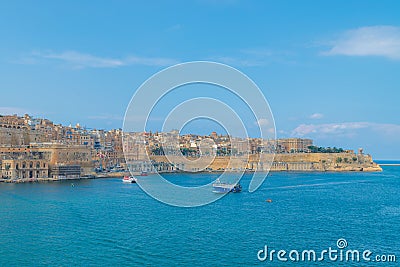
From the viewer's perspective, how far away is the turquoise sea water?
334 inches

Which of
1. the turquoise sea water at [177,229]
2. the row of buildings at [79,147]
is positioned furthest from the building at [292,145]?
the turquoise sea water at [177,229]

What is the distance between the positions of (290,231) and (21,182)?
58.5ft

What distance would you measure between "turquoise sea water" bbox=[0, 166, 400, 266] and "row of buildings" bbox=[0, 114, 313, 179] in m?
3.16

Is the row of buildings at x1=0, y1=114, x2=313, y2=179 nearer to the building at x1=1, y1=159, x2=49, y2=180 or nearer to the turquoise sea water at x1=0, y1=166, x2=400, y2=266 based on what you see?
the building at x1=1, y1=159, x2=49, y2=180

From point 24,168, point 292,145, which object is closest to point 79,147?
point 24,168

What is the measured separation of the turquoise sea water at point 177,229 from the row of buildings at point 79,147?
3.16m

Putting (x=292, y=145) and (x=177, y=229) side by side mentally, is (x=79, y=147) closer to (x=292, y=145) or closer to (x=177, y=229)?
(x=177, y=229)

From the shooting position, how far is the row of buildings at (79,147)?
26453 mm

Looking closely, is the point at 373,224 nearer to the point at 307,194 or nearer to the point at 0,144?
the point at 307,194

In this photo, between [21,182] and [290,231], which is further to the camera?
[21,182]

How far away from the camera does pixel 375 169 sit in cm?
4444

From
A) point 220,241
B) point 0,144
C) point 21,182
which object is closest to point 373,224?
point 220,241

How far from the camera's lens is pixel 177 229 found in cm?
1092

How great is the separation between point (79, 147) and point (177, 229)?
2100 cm
